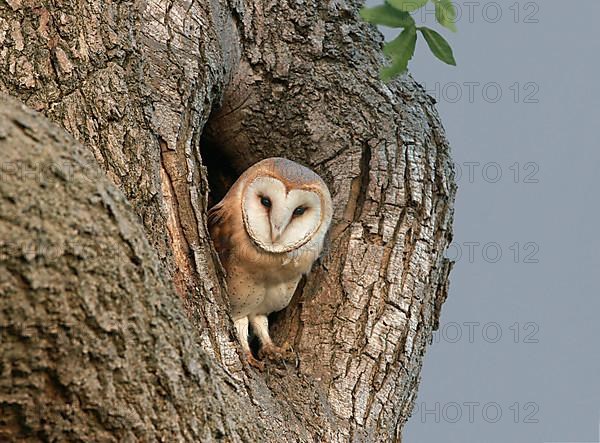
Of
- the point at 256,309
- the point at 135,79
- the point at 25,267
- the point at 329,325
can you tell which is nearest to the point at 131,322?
the point at 25,267

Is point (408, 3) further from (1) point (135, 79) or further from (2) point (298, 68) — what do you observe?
(2) point (298, 68)

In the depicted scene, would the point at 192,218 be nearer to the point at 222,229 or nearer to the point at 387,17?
the point at 222,229

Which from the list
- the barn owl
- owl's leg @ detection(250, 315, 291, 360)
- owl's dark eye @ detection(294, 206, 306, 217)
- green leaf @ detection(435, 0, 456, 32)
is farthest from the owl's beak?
green leaf @ detection(435, 0, 456, 32)

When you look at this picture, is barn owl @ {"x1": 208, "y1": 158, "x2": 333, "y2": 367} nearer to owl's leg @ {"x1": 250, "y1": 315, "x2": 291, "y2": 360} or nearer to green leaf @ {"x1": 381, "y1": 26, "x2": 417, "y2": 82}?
owl's leg @ {"x1": 250, "y1": 315, "x2": 291, "y2": 360}

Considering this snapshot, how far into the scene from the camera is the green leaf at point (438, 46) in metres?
1.61

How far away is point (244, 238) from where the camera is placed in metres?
3.07

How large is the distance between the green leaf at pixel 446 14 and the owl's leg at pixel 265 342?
1.43 m

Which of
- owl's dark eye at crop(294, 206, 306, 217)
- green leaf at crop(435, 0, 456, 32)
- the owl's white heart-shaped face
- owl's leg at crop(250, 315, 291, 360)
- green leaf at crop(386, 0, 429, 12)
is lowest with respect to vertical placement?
owl's leg at crop(250, 315, 291, 360)

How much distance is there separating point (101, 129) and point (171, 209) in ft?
0.93

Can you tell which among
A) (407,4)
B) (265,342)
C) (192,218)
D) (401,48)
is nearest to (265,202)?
(265,342)

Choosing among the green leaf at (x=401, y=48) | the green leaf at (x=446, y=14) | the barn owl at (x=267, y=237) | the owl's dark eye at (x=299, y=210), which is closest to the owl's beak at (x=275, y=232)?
the barn owl at (x=267, y=237)

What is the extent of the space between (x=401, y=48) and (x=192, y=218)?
93 cm

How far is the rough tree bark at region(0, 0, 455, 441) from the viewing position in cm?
131

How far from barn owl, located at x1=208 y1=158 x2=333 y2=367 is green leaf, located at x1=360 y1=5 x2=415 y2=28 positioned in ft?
4.91
